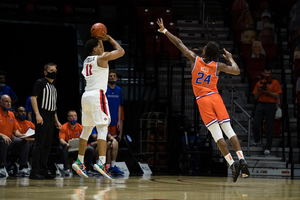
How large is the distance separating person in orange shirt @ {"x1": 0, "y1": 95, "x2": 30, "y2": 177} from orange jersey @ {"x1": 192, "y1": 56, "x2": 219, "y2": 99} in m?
3.52

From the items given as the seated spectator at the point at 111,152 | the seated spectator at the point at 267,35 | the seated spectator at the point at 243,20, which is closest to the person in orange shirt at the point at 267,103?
the seated spectator at the point at 267,35

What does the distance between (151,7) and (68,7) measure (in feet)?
8.35

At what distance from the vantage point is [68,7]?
1459 centimetres

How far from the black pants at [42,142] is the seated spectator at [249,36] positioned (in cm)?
745

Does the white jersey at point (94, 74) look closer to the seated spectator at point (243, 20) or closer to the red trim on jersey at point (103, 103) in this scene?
the red trim on jersey at point (103, 103)

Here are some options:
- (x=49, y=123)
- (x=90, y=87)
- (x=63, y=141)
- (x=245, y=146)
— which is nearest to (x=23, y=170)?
(x=63, y=141)

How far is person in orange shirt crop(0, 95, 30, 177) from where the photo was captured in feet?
26.4

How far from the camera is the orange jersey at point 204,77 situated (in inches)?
260

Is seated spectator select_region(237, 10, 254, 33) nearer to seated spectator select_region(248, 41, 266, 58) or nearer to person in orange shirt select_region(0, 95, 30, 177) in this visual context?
seated spectator select_region(248, 41, 266, 58)

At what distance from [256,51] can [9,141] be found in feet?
22.8

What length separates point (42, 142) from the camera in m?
7.25

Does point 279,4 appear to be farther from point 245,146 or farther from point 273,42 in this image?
point 245,146

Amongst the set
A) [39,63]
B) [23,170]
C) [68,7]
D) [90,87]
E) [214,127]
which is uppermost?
[68,7]

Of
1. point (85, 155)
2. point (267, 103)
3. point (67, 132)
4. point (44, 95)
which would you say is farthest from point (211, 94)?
point (267, 103)
